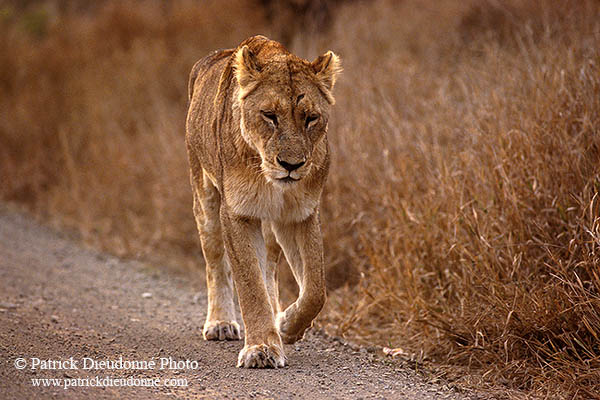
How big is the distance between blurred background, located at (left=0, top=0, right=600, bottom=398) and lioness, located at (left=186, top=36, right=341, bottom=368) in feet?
3.12

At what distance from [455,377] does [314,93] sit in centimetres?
192

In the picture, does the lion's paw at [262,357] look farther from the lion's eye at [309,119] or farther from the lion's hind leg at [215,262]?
the lion's eye at [309,119]

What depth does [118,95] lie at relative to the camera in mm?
12031

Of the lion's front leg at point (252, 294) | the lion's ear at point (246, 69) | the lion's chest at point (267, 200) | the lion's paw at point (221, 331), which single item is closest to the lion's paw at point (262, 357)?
the lion's front leg at point (252, 294)

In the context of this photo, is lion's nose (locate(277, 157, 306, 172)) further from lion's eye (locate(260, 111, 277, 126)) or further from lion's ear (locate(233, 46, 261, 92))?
lion's ear (locate(233, 46, 261, 92))

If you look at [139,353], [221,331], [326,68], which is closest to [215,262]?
[221,331]

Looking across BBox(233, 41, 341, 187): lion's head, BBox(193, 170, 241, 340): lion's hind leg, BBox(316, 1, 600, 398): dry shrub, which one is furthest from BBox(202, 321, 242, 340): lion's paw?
BBox(233, 41, 341, 187): lion's head

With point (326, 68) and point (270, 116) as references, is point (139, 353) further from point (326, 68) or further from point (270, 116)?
point (326, 68)

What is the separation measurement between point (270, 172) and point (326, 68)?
0.83 m

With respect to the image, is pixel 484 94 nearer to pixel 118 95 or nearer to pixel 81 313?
pixel 81 313

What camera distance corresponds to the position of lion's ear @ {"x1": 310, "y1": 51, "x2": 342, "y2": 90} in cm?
481

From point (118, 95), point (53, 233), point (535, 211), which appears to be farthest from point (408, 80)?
point (118, 95)

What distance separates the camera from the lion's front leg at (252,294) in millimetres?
4570

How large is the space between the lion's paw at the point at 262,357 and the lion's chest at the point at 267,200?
2.59 feet
